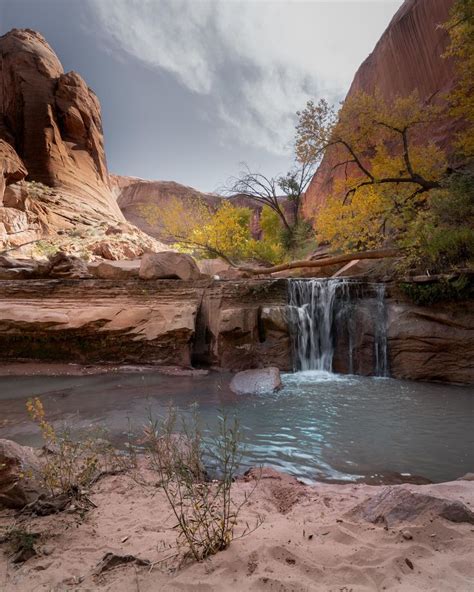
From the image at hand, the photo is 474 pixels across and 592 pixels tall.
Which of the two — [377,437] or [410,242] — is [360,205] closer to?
[410,242]

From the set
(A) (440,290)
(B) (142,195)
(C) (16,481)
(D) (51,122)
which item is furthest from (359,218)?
(B) (142,195)

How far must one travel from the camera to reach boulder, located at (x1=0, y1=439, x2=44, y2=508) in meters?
2.18

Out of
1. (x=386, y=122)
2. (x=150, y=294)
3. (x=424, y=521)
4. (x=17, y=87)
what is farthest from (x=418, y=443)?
(x=17, y=87)

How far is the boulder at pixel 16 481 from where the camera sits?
7.14 feet

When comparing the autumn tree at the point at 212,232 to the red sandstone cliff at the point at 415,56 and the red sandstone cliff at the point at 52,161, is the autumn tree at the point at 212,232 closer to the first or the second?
the red sandstone cliff at the point at 52,161

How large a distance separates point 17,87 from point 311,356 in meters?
29.6

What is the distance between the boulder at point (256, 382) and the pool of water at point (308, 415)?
24 cm

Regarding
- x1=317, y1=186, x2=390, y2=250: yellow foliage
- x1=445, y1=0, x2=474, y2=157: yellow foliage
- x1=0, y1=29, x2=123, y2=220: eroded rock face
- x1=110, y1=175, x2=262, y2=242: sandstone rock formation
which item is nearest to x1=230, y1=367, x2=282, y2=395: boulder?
x1=317, y1=186, x2=390, y2=250: yellow foliage

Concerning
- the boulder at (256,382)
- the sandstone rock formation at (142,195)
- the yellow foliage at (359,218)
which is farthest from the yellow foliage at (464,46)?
the sandstone rock formation at (142,195)

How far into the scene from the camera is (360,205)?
428 inches

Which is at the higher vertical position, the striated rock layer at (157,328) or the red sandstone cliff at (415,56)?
the red sandstone cliff at (415,56)

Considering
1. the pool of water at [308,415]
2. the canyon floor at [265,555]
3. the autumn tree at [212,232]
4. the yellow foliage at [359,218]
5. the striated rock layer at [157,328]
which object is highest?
the autumn tree at [212,232]

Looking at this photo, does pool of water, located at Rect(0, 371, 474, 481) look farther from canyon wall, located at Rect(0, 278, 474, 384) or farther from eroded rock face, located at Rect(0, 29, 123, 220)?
eroded rock face, located at Rect(0, 29, 123, 220)

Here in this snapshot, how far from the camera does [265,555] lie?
5.51ft
